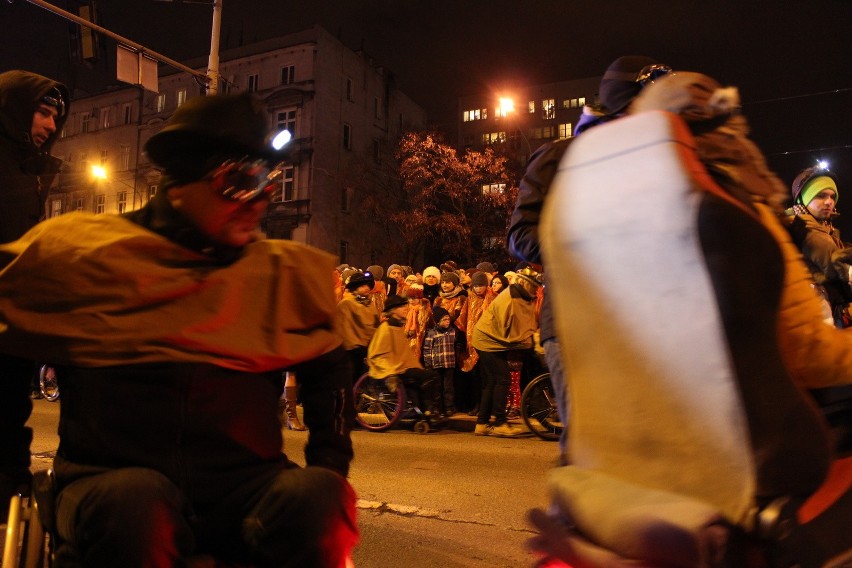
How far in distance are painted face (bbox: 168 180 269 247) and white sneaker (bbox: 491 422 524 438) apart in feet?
21.4

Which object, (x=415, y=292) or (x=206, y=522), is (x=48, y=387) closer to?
(x=415, y=292)

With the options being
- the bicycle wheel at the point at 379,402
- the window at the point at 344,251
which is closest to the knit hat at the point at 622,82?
the bicycle wheel at the point at 379,402

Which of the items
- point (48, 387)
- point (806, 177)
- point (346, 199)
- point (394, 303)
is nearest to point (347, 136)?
point (346, 199)

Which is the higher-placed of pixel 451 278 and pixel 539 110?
pixel 539 110

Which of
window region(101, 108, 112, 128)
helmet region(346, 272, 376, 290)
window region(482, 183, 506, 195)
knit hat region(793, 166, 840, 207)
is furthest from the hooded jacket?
window region(101, 108, 112, 128)

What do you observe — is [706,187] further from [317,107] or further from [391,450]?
[317,107]

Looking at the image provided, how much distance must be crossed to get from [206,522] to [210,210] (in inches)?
33.4

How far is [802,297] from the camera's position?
1.56 meters

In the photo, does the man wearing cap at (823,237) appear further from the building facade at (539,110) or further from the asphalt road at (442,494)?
the building facade at (539,110)

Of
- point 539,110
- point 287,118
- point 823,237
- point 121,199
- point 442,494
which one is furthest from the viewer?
point 539,110

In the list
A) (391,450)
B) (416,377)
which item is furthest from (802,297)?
(416,377)

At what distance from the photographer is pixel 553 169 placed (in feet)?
10.2

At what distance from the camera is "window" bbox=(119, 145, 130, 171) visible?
42.9 metres

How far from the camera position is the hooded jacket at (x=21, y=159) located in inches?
96.5
